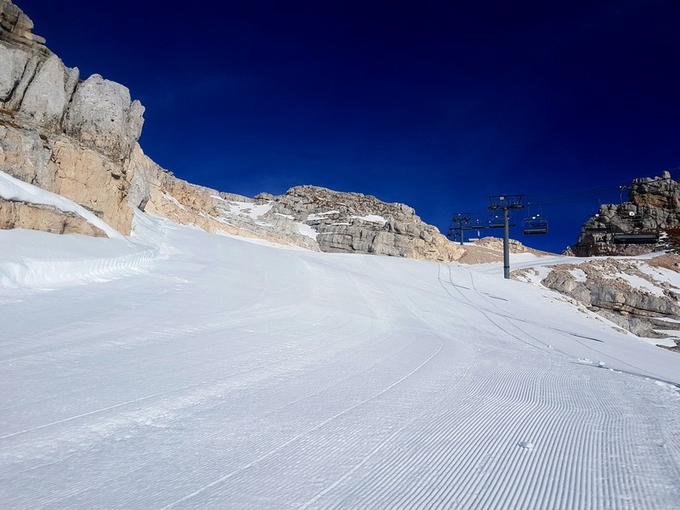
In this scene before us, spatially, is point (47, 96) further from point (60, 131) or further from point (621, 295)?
point (621, 295)

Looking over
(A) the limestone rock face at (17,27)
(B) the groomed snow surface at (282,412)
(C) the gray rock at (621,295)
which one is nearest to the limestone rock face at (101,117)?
(A) the limestone rock face at (17,27)

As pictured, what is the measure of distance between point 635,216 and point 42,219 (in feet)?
242

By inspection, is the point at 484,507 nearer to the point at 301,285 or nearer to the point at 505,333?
the point at 505,333

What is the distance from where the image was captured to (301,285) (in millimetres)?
13141

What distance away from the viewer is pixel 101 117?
49.6ft

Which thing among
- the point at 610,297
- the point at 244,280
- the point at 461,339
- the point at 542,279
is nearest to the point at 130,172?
the point at 244,280

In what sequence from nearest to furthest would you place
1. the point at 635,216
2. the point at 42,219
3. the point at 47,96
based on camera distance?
the point at 42,219
the point at 47,96
the point at 635,216

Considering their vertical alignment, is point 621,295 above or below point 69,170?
below

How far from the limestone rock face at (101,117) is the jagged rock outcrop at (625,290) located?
3106 cm

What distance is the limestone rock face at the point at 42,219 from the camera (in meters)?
9.23

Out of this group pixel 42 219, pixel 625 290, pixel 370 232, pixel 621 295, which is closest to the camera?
pixel 42 219

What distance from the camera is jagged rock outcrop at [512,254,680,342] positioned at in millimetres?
29297

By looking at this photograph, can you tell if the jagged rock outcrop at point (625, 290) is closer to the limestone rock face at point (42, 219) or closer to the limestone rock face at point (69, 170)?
the limestone rock face at point (69, 170)

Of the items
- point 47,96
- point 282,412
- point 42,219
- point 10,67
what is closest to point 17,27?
point 10,67
